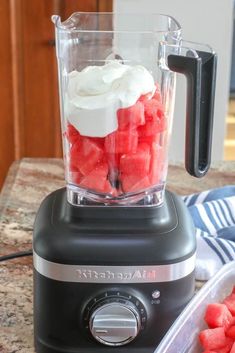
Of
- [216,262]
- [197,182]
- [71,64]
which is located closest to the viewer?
[71,64]

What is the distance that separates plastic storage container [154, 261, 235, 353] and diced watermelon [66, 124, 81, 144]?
0.71 ft

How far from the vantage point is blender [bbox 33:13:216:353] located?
71 centimetres

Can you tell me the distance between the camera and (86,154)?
0.74 metres

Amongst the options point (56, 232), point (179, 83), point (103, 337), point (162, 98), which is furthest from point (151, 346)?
point (179, 83)

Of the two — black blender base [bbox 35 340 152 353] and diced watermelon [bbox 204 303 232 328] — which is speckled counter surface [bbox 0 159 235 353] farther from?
diced watermelon [bbox 204 303 232 328]

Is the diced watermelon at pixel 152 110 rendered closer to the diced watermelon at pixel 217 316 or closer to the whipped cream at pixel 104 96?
the whipped cream at pixel 104 96

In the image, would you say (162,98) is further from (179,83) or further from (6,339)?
(179,83)

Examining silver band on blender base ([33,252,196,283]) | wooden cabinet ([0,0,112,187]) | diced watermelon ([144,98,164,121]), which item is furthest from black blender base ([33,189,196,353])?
wooden cabinet ([0,0,112,187])

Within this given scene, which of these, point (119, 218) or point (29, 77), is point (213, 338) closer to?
point (119, 218)

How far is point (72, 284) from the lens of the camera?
2.33 ft

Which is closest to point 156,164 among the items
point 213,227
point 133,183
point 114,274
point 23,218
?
point 133,183

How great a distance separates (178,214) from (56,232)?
5.7 inches

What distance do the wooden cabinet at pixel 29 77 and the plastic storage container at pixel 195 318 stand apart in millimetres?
1582

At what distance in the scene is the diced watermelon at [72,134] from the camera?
29.2 inches
